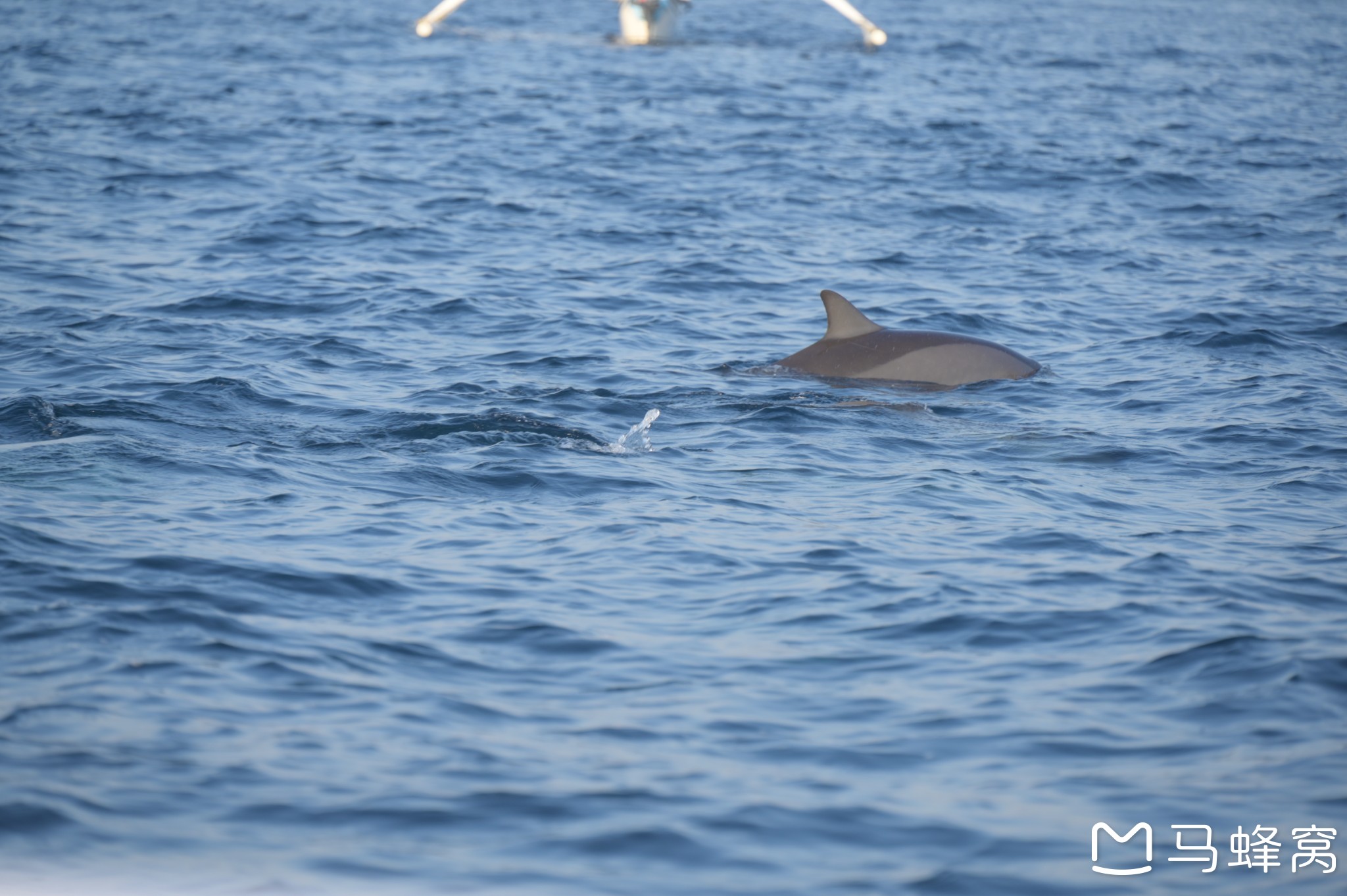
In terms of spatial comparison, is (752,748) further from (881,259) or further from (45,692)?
(881,259)

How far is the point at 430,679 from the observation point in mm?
8586

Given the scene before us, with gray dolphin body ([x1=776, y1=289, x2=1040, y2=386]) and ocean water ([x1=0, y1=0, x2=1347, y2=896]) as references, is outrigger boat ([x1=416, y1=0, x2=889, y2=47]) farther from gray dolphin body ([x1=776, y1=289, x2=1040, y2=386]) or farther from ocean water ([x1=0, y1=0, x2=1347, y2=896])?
gray dolphin body ([x1=776, y1=289, x2=1040, y2=386])

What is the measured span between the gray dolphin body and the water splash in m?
1.98

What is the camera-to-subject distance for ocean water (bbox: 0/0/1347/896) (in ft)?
23.6

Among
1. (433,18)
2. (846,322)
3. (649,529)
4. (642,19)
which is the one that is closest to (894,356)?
(846,322)

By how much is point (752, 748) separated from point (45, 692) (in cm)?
369

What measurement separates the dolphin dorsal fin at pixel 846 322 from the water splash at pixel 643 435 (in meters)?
2.11

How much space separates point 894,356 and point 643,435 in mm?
2948

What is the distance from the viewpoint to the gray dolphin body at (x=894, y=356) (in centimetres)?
1488

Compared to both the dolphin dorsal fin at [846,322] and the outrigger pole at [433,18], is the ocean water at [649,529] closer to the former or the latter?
the dolphin dorsal fin at [846,322]

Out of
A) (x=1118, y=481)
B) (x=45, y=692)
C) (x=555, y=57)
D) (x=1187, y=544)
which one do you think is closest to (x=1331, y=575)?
(x=1187, y=544)

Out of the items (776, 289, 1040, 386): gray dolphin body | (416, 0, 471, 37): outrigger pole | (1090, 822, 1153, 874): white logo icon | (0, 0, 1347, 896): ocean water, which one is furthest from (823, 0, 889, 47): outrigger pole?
(1090, 822, 1153, 874): white logo icon

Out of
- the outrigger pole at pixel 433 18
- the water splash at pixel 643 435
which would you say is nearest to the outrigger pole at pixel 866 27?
the outrigger pole at pixel 433 18

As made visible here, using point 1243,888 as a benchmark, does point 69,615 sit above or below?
above
